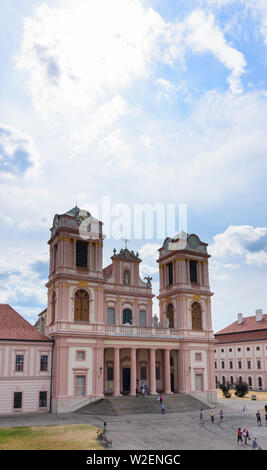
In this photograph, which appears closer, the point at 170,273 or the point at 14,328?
the point at 14,328

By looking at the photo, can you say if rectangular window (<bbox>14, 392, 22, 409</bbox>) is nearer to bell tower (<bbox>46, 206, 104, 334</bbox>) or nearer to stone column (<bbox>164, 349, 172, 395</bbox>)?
bell tower (<bbox>46, 206, 104, 334</bbox>)

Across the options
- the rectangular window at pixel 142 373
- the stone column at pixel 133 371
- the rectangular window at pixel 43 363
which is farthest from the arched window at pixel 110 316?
the rectangular window at pixel 43 363

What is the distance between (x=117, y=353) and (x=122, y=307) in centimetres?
711

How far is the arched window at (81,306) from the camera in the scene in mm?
45781

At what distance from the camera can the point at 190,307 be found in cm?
5328

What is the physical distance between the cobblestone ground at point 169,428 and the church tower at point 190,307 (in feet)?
20.9

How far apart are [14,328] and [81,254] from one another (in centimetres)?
1124

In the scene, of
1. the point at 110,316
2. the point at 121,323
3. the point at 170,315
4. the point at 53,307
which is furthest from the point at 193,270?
the point at 53,307

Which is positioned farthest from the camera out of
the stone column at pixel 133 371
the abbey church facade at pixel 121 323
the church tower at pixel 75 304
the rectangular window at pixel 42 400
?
the stone column at pixel 133 371

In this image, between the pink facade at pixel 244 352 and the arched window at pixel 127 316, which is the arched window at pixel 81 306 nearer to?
the arched window at pixel 127 316

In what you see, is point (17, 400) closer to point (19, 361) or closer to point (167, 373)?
point (19, 361)
